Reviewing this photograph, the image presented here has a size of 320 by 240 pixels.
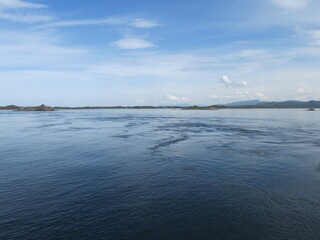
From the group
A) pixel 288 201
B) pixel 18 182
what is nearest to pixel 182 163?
pixel 288 201

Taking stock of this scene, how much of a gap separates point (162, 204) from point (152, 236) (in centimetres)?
301

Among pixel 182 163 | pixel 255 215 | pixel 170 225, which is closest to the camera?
pixel 170 225

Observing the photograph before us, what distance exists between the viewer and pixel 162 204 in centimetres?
1327

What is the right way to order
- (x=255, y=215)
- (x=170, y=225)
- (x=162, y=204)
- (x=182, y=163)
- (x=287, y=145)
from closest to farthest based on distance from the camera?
(x=170, y=225)
(x=255, y=215)
(x=162, y=204)
(x=182, y=163)
(x=287, y=145)

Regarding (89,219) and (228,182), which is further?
(228,182)

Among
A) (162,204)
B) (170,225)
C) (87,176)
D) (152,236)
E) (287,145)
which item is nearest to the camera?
(152,236)

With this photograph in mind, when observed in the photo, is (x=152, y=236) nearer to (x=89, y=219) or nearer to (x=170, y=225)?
(x=170, y=225)

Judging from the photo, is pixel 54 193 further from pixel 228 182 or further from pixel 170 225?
pixel 228 182

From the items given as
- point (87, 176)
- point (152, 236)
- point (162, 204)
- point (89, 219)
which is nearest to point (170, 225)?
point (152, 236)

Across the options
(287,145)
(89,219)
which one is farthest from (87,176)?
(287,145)

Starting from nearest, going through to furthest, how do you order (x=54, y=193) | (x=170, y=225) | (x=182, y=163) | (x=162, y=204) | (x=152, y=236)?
(x=152, y=236) < (x=170, y=225) < (x=162, y=204) < (x=54, y=193) < (x=182, y=163)

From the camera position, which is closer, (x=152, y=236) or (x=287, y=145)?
(x=152, y=236)

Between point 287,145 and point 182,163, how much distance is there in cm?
1778

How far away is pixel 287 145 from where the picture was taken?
31312 millimetres
